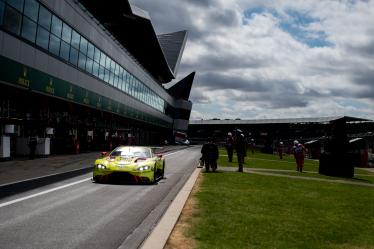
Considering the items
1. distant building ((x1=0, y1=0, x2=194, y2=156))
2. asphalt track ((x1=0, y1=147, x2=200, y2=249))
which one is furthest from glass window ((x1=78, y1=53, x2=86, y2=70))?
asphalt track ((x1=0, y1=147, x2=200, y2=249))

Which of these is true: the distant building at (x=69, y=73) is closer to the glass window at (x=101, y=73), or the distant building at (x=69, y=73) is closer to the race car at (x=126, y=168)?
the glass window at (x=101, y=73)

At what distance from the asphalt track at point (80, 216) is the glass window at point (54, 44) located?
15.8 meters

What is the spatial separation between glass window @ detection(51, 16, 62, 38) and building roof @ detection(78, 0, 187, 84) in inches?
572

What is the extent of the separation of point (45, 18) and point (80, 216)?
64.8 feet

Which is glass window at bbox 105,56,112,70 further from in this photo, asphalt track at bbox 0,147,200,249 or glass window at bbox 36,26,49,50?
asphalt track at bbox 0,147,200,249

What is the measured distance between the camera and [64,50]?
94.7ft

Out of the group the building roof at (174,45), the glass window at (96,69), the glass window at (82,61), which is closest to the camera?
the glass window at (82,61)

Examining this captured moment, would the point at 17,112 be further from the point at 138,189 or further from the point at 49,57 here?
the point at 138,189

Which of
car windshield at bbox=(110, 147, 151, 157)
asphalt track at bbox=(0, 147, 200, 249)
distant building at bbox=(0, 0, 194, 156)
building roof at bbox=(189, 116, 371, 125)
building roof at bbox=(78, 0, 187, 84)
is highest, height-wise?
building roof at bbox=(78, 0, 187, 84)

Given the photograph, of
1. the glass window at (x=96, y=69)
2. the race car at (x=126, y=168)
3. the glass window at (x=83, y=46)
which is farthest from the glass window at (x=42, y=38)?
the race car at (x=126, y=168)

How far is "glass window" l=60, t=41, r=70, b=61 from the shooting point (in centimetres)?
2840

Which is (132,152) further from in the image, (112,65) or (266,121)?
(266,121)

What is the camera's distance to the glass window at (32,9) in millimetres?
22703

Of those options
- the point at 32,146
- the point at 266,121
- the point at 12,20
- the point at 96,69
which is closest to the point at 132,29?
the point at 96,69
